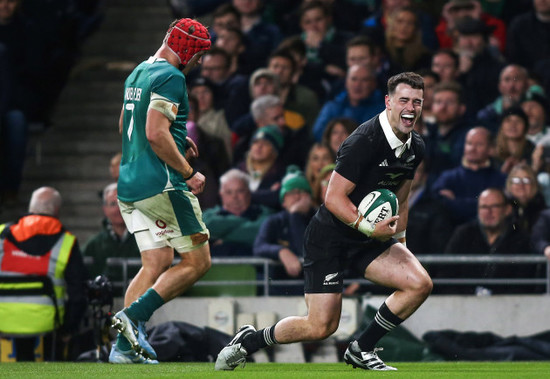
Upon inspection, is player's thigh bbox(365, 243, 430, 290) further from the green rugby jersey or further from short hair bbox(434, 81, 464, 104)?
short hair bbox(434, 81, 464, 104)

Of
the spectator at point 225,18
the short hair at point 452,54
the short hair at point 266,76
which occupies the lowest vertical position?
the short hair at point 266,76

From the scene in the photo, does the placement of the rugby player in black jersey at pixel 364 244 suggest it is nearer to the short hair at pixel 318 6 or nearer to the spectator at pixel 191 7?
the short hair at pixel 318 6

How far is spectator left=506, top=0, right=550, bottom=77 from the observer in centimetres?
1528

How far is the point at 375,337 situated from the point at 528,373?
107 cm

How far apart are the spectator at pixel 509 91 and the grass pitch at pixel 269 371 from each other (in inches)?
173

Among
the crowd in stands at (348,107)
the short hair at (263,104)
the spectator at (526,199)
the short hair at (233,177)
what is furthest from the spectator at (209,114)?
the spectator at (526,199)

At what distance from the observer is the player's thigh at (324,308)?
29.1 feet

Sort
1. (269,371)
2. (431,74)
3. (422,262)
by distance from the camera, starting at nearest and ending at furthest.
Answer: (269,371), (422,262), (431,74)

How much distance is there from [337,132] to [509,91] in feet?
6.69

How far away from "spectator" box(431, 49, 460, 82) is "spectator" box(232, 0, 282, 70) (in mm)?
2464

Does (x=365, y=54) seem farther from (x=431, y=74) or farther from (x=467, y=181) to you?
(x=467, y=181)

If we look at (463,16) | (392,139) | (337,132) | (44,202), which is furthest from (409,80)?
(463,16)

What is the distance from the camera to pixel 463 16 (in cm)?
1522

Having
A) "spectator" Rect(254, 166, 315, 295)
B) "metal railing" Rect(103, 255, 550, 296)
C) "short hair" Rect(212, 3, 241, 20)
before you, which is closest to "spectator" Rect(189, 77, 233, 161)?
"short hair" Rect(212, 3, 241, 20)
